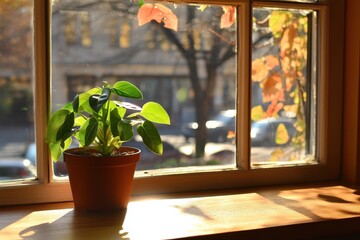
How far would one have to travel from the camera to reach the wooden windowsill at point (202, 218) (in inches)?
42.7

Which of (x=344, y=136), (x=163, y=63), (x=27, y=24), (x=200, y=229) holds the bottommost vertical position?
(x=200, y=229)

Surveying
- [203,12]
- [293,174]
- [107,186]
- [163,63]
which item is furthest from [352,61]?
[107,186]

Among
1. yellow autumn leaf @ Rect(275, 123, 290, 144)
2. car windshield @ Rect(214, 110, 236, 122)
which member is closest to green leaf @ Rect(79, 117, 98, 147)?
car windshield @ Rect(214, 110, 236, 122)

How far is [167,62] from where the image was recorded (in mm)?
1497

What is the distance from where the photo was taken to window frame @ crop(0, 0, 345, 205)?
4.24ft

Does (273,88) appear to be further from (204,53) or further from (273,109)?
(204,53)

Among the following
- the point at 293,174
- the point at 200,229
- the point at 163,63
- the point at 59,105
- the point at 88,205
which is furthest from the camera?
the point at 293,174

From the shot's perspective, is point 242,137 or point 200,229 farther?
point 242,137

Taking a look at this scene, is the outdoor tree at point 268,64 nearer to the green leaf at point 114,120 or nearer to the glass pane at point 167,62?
the glass pane at point 167,62

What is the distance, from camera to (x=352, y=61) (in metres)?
Result: 1.58

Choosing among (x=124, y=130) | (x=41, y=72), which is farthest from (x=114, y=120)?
(x=41, y=72)

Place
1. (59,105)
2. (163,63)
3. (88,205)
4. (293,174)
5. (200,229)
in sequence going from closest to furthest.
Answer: (200,229) → (88,205) → (59,105) → (163,63) → (293,174)

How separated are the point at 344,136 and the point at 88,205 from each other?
3.12 feet

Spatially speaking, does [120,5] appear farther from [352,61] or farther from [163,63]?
[352,61]
